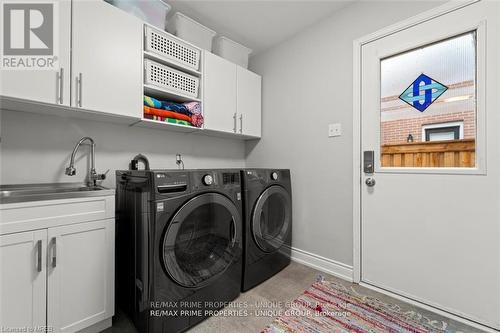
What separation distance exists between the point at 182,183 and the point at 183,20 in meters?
1.45

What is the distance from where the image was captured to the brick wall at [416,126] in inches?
52.7

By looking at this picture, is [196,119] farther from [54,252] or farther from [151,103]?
[54,252]

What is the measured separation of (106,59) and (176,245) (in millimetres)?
1281

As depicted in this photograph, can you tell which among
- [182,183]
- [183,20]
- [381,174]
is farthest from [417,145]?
[183,20]

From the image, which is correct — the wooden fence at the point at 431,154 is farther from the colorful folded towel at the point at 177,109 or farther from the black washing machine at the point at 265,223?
the colorful folded towel at the point at 177,109

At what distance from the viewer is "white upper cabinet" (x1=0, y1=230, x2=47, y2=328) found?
0.95 m

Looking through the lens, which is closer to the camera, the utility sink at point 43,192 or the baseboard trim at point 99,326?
the utility sink at point 43,192

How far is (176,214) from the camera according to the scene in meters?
1.20

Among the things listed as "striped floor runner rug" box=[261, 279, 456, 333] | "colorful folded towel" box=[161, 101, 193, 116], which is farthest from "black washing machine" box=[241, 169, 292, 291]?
"colorful folded towel" box=[161, 101, 193, 116]

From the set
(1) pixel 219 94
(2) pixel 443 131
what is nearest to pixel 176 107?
(1) pixel 219 94

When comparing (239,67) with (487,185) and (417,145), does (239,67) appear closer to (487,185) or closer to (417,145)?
(417,145)

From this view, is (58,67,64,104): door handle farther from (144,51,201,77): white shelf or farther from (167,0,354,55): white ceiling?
(167,0,354,55): white ceiling

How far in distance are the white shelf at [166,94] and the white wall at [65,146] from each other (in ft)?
1.14

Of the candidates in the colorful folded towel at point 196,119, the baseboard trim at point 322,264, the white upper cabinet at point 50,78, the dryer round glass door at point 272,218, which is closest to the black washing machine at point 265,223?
the dryer round glass door at point 272,218
